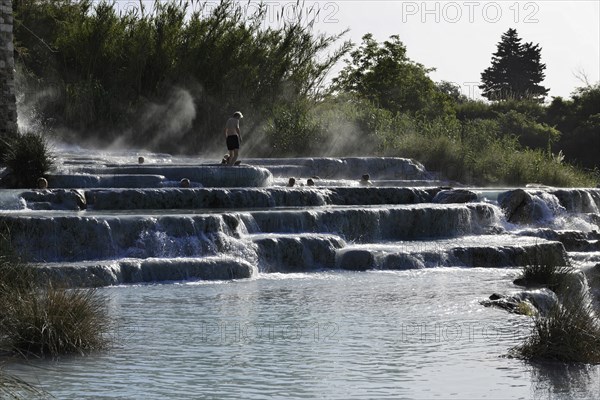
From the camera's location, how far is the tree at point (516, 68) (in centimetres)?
6700

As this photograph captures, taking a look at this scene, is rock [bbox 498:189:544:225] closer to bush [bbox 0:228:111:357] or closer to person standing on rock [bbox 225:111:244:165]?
person standing on rock [bbox 225:111:244:165]

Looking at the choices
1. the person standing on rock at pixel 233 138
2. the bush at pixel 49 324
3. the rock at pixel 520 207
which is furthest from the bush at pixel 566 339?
the person standing on rock at pixel 233 138

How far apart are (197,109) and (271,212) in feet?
42.4

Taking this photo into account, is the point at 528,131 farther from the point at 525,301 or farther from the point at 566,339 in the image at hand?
the point at 566,339

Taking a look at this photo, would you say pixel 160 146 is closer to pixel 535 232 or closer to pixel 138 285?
pixel 535 232

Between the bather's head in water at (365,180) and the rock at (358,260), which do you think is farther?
the bather's head in water at (365,180)

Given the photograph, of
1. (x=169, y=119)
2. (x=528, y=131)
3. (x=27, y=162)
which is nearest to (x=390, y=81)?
(x=528, y=131)

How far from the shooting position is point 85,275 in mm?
12586

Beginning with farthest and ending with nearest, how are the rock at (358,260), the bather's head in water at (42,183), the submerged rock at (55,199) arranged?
the bather's head in water at (42,183)
the submerged rock at (55,199)
the rock at (358,260)

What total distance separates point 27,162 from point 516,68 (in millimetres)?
52439

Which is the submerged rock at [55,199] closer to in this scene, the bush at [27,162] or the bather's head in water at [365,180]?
the bush at [27,162]

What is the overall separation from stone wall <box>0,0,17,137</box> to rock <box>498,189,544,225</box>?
371 inches

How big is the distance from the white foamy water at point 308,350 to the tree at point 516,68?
55695 millimetres

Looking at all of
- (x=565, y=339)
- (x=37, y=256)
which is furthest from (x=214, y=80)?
(x=565, y=339)
